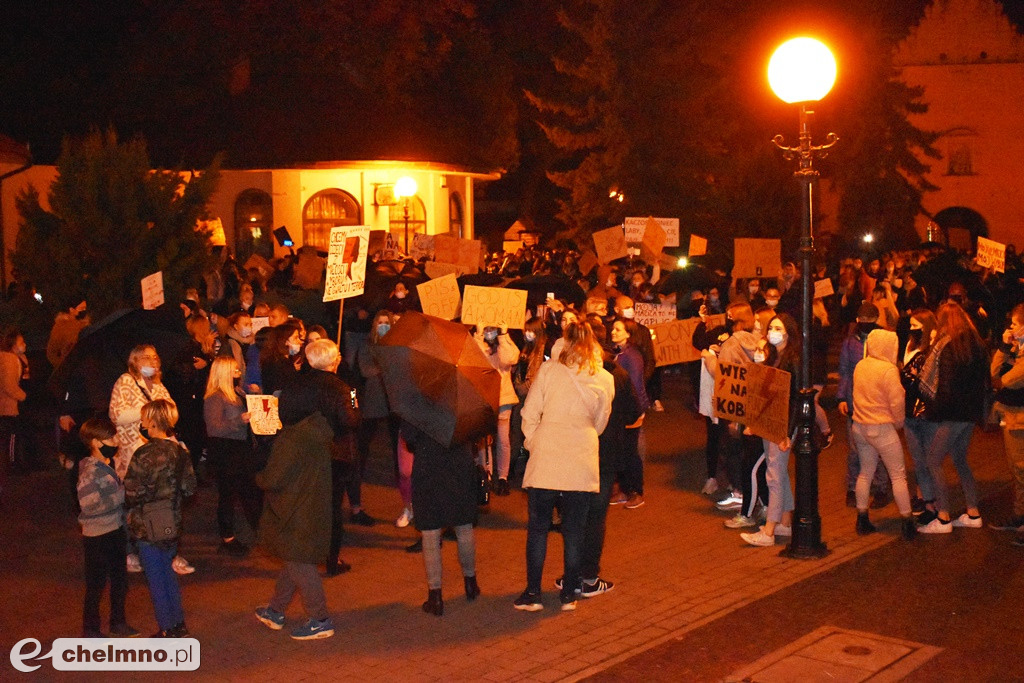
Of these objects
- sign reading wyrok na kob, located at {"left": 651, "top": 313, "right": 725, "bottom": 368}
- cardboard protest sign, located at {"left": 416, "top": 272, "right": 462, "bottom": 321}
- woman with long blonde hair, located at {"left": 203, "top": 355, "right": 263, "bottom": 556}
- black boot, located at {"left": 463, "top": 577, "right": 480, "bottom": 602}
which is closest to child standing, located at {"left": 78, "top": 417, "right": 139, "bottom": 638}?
woman with long blonde hair, located at {"left": 203, "top": 355, "right": 263, "bottom": 556}

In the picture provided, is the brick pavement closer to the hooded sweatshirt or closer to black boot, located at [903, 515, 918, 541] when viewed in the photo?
black boot, located at [903, 515, 918, 541]

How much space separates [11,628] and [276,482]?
214 centimetres

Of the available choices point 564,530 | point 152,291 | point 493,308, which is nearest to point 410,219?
point 152,291

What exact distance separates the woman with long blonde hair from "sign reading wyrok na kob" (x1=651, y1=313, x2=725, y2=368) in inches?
209

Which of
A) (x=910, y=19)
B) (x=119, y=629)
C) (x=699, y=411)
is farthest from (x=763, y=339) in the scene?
(x=910, y=19)

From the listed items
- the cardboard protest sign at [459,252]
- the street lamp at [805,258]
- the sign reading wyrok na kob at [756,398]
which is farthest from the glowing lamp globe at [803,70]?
the cardboard protest sign at [459,252]

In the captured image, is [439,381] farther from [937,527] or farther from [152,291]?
[152,291]

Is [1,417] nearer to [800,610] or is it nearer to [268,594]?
[268,594]

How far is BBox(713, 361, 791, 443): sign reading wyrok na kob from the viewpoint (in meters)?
9.27

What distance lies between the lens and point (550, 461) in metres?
7.79

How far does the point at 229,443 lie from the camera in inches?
365

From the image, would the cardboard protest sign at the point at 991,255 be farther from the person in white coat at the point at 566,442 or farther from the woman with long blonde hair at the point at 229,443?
the woman with long blonde hair at the point at 229,443

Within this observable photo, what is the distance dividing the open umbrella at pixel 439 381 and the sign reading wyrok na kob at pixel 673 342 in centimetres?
526

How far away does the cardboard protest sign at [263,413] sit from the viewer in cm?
865
